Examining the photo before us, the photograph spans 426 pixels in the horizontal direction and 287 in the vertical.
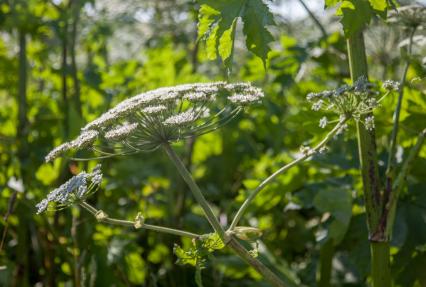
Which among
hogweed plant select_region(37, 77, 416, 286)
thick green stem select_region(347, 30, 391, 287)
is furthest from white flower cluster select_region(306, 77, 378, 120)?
thick green stem select_region(347, 30, 391, 287)

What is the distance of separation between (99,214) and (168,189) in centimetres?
260

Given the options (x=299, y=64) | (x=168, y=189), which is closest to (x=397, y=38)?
(x=299, y=64)

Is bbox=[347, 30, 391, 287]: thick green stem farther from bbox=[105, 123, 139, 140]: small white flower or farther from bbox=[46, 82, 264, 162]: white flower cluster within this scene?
bbox=[105, 123, 139, 140]: small white flower

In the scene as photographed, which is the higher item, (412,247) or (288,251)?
(412,247)

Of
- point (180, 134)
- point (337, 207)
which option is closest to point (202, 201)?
point (180, 134)

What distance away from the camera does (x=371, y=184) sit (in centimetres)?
229

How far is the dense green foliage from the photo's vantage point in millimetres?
2740

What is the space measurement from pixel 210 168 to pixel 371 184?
9.83 ft

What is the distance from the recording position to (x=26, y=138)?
3830 millimetres

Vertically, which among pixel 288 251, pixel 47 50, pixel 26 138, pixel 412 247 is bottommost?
pixel 288 251

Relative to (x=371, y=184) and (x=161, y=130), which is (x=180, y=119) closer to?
(x=161, y=130)

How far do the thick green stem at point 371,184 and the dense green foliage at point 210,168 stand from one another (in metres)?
0.10

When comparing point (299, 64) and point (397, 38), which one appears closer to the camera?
point (299, 64)

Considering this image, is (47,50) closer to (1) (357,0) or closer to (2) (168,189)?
(2) (168,189)
